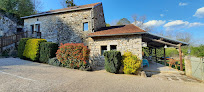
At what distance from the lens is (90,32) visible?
Result: 364 inches

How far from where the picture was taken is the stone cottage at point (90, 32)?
23.4 ft

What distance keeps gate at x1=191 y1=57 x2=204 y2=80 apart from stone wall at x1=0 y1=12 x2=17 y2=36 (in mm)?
19901

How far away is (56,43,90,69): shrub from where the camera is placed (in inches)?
A: 240

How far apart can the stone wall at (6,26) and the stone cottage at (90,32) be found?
282 cm

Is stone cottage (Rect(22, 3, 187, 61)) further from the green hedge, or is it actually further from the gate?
the green hedge

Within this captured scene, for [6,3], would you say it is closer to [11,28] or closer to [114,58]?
[11,28]

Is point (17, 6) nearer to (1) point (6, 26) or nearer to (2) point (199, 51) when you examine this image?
(1) point (6, 26)

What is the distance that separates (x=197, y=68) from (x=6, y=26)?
67.2 feet

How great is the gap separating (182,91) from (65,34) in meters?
10.3

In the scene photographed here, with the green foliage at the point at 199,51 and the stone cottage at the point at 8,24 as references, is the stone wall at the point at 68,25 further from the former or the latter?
the green foliage at the point at 199,51

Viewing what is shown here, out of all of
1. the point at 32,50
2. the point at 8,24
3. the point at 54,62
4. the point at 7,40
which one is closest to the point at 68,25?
the point at 32,50

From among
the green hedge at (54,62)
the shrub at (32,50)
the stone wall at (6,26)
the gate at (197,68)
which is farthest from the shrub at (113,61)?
the stone wall at (6,26)

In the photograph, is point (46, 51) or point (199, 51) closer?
point (46, 51)

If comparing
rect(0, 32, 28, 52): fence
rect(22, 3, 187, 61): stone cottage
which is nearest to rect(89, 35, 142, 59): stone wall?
rect(22, 3, 187, 61): stone cottage
